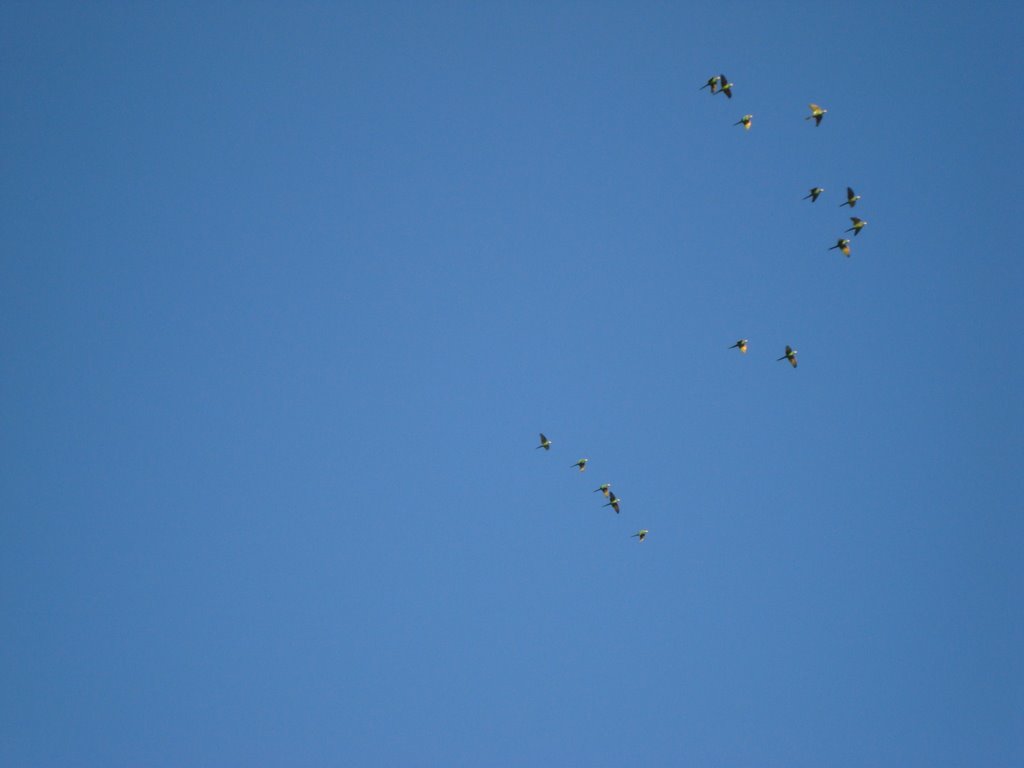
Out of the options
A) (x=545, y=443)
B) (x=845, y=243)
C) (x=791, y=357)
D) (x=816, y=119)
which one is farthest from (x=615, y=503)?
(x=816, y=119)

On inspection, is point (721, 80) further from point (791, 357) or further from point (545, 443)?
point (545, 443)

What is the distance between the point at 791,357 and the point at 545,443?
20.0 meters

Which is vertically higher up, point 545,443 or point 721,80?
point 721,80

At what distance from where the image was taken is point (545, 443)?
319 feet

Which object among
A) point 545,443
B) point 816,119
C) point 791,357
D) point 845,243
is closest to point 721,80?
point 816,119

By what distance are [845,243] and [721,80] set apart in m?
14.9

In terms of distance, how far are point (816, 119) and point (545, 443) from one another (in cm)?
3174

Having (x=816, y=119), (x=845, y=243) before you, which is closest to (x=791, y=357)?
(x=845, y=243)

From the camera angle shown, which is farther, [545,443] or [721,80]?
[545,443]

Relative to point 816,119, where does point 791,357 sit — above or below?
below

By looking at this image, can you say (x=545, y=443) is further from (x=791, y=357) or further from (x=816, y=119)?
(x=816, y=119)

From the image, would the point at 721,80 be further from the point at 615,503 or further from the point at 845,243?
the point at 615,503

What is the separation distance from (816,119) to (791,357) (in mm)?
17463

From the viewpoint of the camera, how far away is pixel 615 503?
99500 mm
